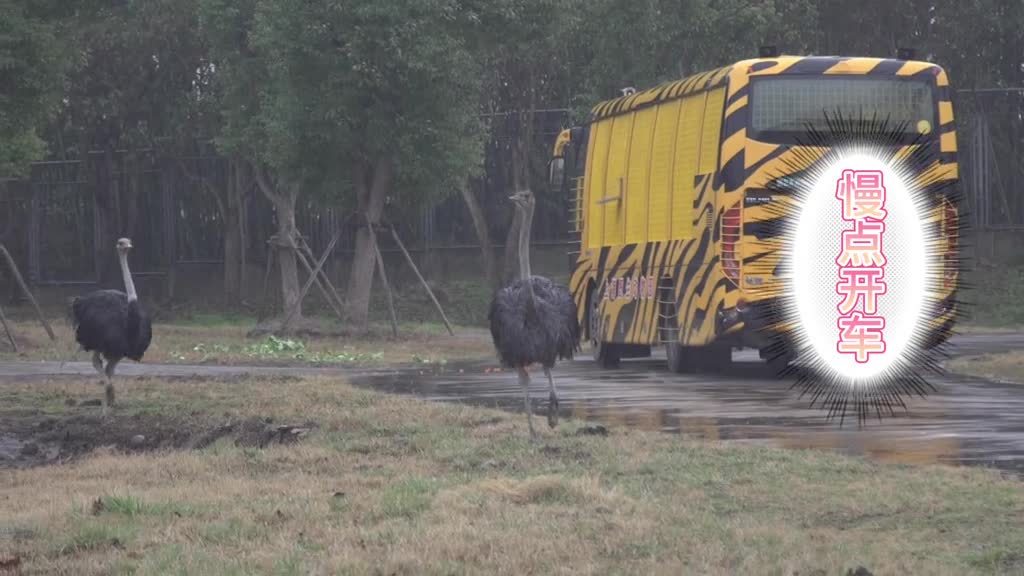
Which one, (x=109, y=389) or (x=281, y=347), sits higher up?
(x=281, y=347)

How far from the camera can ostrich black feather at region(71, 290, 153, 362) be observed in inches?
696

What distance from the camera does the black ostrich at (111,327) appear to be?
58.0ft

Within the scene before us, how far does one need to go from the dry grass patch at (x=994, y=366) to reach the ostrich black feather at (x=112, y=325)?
953 centimetres

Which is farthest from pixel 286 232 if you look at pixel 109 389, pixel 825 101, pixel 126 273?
pixel 109 389

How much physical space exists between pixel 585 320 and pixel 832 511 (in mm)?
16070

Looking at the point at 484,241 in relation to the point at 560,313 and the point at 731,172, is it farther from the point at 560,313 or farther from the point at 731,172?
the point at 560,313

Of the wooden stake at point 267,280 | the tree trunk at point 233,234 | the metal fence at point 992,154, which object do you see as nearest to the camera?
the wooden stake at point 267,280

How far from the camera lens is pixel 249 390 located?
1967cm

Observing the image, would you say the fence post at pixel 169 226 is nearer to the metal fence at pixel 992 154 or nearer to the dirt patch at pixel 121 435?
the metal fence at pixel 992 154

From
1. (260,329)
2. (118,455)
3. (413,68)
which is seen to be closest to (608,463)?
(118,455)

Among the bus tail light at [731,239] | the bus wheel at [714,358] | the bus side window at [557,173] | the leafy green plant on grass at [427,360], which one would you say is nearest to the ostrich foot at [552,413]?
the bus tail light at [731,239]

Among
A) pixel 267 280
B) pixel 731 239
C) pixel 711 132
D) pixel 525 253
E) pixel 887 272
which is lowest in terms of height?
pixel 887 272

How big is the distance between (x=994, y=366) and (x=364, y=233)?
1465 centimetres

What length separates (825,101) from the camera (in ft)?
62.9
